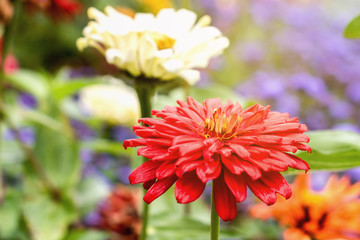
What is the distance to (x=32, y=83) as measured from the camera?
0.66m

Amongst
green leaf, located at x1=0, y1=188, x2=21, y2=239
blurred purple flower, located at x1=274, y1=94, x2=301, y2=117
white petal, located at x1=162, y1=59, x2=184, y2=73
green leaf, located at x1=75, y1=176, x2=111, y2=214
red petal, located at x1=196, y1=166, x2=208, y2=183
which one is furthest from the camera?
blurred purple flower, located at x1=274, y1=94, x2=301, y2=117

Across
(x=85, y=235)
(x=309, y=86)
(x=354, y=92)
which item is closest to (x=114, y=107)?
(x=85, y=235)

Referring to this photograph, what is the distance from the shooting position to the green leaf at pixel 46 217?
50cm

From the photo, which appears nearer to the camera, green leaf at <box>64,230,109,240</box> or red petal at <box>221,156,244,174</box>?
red petal at <box>221,156,244,174</box>

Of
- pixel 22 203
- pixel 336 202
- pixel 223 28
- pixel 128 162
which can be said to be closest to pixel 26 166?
pixel 22 203

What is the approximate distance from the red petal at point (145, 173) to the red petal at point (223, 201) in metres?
0.03

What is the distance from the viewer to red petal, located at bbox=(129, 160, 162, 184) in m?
0.23

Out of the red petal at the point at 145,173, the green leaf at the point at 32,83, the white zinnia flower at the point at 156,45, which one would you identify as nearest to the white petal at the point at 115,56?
the white zinnia flower at the point at 156,45

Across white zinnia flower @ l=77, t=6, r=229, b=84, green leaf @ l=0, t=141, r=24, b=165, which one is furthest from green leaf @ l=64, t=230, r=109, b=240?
white zinnia flower @ l=77, t=6, r=229, b=84

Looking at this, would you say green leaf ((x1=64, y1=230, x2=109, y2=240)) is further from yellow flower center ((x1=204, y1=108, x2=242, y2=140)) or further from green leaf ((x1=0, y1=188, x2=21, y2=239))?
yellow flower center ((x1=204, y1=108, x2=242, y2=140))

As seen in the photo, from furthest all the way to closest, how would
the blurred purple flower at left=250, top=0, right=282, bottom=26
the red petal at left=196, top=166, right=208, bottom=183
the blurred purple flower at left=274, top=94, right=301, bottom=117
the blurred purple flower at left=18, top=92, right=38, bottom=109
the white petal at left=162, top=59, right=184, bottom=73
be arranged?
the blurred purple flower at left=250, top=0, right=282, bottom=26
the blurred purple flower at left=18, top=92, right=38, bottom=109
the blurred purple flower at left=274, top=94, right=301, bottom=117
the white petal at left=162, top=59, right=184, bottom=73
the red petal at left=196, top=166, right=208, bottom=183

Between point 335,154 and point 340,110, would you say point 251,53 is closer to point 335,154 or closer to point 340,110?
point 340,110

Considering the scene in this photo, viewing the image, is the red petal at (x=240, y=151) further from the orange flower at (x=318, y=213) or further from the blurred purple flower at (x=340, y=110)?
the blurred purple flower at (x=340, y=110)

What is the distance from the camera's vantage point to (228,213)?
0.22 meters
